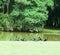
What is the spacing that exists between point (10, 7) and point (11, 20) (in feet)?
11.8

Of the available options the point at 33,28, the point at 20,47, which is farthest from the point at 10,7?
the point at 20,47

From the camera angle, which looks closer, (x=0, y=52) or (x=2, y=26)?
(x=0, y=52)

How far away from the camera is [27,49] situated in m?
6.28

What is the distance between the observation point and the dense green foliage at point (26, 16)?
34.9 meters

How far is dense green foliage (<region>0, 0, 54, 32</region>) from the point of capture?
34.9 metres

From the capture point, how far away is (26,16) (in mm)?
34938

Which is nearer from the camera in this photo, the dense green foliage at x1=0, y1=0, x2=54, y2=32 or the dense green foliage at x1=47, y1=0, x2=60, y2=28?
the dense green foliage at x1=0, y1=0, x2=54, y2=32

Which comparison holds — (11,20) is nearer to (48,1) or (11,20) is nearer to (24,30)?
(24,30)

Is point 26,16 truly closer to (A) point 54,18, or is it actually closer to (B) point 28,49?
(A) point 54,18

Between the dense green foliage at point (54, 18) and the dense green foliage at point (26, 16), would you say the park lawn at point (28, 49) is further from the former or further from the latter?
the dense green foliage at point (54, 18)

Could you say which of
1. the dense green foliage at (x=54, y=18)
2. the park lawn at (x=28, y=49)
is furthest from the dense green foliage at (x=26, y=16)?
the park lawn at (x=28, y=49)

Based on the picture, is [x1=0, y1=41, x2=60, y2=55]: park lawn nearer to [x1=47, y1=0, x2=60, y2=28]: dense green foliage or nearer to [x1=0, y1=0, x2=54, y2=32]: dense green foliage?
[x1=0, y1=0, x2=54, y2=32]: dense green foliage

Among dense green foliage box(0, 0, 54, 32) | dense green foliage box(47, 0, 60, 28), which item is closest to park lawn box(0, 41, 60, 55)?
dense green foliage box(0, 0, 54, 32)

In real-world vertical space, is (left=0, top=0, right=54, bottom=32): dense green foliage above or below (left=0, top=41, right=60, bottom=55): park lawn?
below
